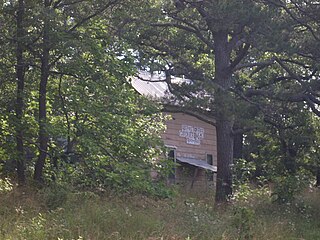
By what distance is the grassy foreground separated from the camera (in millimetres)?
9906

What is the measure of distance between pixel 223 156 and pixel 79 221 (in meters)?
7.90

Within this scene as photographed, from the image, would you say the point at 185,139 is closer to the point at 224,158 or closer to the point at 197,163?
the point at 197,163

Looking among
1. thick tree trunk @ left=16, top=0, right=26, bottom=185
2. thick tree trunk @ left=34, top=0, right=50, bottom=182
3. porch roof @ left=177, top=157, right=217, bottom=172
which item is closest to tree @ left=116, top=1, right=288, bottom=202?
thick tree trunk @ left=34, top=0, right=50, bottom=182

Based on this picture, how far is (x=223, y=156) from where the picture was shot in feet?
57.5

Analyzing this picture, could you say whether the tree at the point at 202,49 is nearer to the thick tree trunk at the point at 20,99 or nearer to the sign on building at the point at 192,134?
the thick tree trunk at the point at 20,99

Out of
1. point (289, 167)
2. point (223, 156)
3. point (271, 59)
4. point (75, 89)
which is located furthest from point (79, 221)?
point (289, 167)

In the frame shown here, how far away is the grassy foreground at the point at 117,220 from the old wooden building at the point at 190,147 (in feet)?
34.2

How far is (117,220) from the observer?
10.9m

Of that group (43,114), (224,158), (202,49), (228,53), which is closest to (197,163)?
(202,49)

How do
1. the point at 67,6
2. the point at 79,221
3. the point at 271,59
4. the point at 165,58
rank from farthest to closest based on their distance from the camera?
the point at 165,58
the point at 271,59
the point at 67,6
the point at 79,221

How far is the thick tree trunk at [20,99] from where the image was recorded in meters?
13.0

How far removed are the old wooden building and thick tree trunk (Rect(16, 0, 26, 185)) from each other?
10309mm

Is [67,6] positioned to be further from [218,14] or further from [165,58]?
[165,58]

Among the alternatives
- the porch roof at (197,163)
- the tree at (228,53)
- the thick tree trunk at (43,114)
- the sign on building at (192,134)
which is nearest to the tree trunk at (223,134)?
the tree at (228,53)
